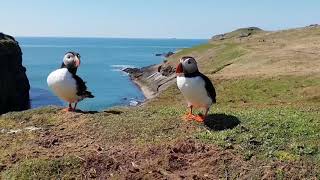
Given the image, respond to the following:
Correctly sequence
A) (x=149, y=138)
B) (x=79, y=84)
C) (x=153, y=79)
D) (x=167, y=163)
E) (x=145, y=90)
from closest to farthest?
(x=167, y=163)
(x=149, y=138)
(x=79, y=84)
(x=145, y=90)
(x=153, y=79)

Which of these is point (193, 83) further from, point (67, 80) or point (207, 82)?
point (67, 80)

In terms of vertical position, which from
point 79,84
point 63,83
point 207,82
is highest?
point 207,82

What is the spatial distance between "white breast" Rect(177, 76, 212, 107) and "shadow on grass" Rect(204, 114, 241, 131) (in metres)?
0.64

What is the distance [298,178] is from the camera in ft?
42.5

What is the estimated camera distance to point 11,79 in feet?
251

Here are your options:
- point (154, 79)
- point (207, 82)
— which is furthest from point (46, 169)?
point (154, 79)

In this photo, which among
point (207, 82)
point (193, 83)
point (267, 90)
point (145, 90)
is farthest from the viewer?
point (145, 90)

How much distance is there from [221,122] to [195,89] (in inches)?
54.6

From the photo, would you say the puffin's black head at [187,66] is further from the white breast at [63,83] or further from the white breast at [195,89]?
the white breast at [63,83]

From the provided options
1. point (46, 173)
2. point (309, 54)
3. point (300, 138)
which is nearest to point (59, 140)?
point (46, 173)

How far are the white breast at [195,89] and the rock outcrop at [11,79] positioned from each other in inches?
2201

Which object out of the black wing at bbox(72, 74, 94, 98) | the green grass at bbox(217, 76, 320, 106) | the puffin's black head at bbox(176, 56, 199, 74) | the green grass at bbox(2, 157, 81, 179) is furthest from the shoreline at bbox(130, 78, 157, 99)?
the green grass at bbox(2, 157, 81, 179)

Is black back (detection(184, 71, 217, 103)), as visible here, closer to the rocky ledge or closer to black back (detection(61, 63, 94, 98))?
black back (detection(61, 63, 94, 98))

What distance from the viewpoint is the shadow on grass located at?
1658 cm
